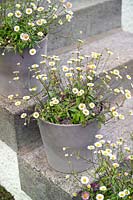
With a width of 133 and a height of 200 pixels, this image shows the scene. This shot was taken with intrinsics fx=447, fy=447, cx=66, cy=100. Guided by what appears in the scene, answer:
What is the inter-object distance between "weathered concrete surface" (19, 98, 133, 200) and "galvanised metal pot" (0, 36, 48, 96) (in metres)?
0.30

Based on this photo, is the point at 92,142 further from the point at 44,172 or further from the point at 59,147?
the point at 44,172

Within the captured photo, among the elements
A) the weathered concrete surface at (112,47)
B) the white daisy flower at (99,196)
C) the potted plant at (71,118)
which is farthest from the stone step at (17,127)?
the white daisy flower at (99,196)

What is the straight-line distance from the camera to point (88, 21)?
2705mm

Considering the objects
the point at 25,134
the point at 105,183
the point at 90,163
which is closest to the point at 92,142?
the point at 90,163

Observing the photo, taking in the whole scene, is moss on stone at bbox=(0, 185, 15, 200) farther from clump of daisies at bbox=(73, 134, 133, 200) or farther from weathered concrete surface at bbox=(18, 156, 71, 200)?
clump of daisies at bbox=(73, 134, 133, 200)

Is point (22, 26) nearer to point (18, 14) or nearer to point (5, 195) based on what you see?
point (18, 14)

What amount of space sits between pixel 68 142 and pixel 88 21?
3.66 ft

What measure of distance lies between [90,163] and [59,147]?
167 mm

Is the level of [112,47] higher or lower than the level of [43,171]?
higher

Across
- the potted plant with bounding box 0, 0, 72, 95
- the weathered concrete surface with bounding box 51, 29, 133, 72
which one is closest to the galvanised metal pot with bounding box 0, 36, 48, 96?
the potted plant with bounding box 0, 0, 72, 95

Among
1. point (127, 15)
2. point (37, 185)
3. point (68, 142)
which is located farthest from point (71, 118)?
point (127, 15)

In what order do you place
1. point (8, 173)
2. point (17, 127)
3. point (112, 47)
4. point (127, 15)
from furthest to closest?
point (127, 15), point (112, 47), point (8, 173), point (17, 127)

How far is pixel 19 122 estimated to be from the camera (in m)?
2.04

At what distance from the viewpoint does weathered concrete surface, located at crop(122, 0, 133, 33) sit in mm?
2940
